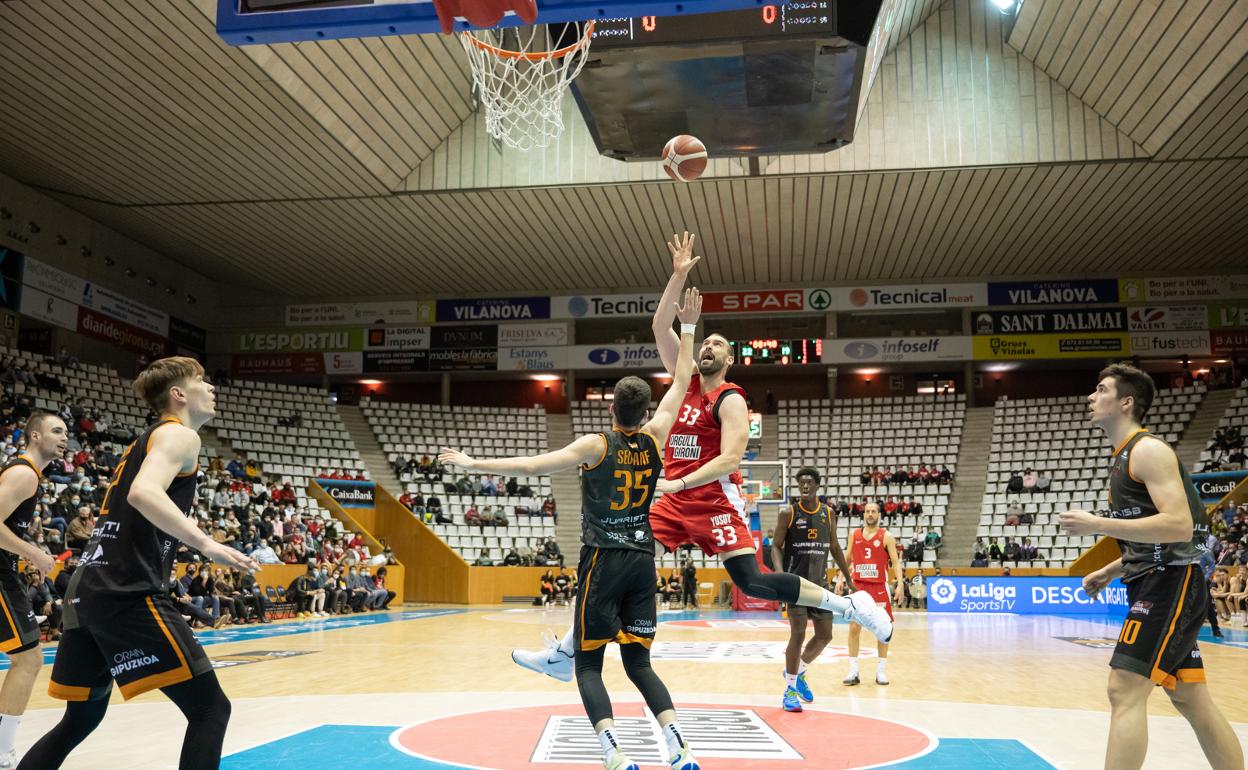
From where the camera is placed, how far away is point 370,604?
2200cm

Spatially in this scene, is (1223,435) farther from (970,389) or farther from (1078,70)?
(1078,70)

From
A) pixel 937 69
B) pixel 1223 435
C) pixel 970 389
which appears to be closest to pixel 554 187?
pixel 937 69

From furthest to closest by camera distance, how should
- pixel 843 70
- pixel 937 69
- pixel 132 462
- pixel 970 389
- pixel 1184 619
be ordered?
pixel 970 389, pixel 937 69, pixel 843 70, pixel 1184 619, pixel 132 462

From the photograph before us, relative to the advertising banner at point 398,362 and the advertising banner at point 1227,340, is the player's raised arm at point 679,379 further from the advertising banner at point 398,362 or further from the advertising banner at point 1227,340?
the advertising banner at point 1227,340

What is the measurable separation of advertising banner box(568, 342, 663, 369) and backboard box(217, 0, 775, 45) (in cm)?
2596

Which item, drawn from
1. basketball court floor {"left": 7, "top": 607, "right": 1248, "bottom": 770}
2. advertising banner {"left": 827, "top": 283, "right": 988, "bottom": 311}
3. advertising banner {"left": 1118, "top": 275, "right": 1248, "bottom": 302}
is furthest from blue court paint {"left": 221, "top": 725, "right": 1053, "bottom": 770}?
advertising banner {"left": 1118, "top": 275, "right": 1248, "bottom": 302}

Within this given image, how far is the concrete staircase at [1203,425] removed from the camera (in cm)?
2738

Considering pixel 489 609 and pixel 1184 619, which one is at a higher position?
pixel 1184 619

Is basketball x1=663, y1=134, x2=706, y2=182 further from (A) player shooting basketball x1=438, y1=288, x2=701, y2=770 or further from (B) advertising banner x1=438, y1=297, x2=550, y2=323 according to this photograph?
(B) advertising banner x1=438, y1=297, x2=550, y2=323

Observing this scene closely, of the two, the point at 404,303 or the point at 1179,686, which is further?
the point at 404,303

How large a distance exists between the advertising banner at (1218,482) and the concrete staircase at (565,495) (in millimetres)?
16712

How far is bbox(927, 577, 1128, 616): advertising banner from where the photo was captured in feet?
70.8

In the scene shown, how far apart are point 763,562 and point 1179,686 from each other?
57.9 feet

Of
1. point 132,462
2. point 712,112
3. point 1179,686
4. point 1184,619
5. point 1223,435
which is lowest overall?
point 1179,686
